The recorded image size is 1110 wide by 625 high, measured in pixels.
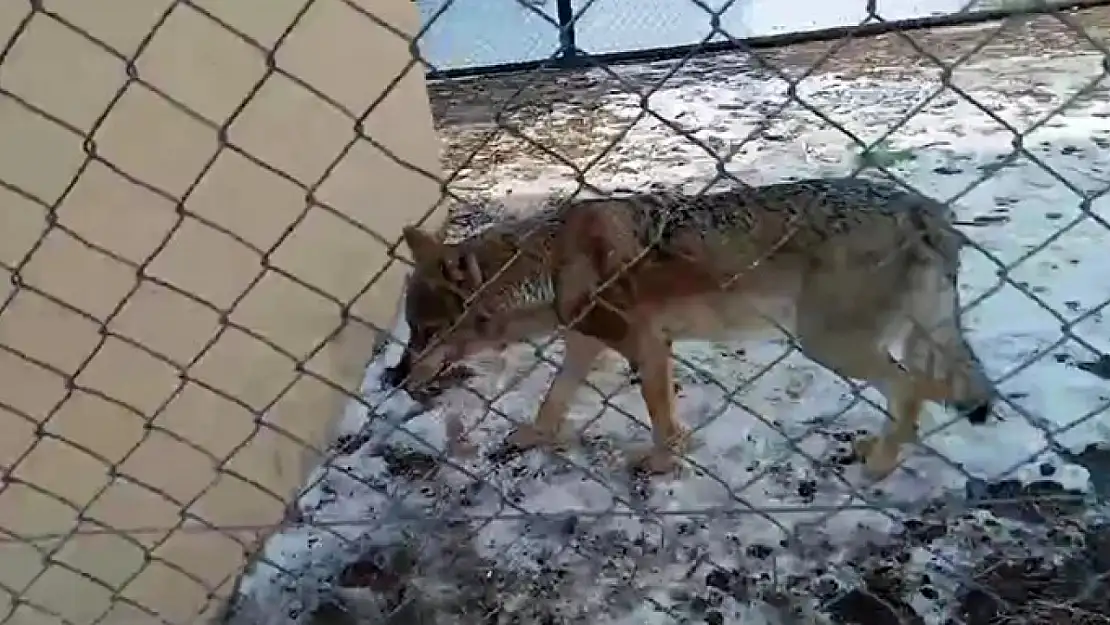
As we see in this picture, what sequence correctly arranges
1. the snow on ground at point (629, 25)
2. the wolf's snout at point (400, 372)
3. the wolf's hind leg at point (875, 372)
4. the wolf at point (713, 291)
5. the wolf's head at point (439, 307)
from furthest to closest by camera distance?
1. the snow on ground at point (629, 25)
2. the wolf's snout at point (400, 372)
3. the wolf's head at point (439, 307)
4. the wolf's hind leg at point (875, 372)
5. the wolf at point (713, 291)

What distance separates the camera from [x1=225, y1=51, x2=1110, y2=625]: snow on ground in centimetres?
221

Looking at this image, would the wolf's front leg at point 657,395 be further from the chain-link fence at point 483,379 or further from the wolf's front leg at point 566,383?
the wolf's front leg at point 566,383

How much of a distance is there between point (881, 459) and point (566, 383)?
29.4 inches

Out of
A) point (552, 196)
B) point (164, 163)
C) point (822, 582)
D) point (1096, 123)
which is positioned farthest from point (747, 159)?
point (164, 163)

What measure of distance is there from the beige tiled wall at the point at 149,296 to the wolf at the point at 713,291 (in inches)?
13.6

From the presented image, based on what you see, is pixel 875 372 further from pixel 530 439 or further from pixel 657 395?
pixel 530 439

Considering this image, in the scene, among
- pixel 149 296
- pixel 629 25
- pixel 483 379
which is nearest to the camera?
pixel 149 296

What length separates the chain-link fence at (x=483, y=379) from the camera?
1.82m

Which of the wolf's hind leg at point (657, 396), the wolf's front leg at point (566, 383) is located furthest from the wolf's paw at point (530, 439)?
the wolf's hind leg at point (657, 396)

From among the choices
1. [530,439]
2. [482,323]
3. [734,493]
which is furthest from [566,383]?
[734,493]

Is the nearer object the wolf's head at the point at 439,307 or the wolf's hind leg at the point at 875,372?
the wolf's hind leg at the point at 875,372

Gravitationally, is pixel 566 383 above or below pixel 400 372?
below

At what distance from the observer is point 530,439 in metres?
2.81

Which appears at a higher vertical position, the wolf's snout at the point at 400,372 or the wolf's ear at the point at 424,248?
the wolf's ear at the point at 424,248
